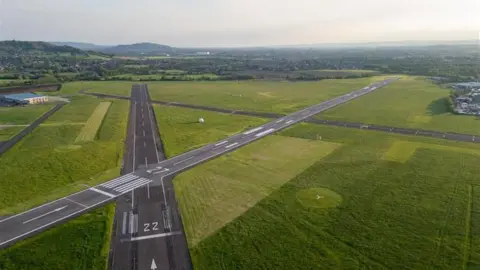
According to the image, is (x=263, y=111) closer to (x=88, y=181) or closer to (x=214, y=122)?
(x=214, y=122)

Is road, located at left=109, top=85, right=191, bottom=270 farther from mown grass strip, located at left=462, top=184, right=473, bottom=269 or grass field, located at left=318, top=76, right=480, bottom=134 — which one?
grass field, located at left=318, top=76, right=480, bottom=134

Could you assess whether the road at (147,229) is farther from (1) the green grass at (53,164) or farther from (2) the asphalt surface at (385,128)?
(2) the asphalt surface at (385,128)

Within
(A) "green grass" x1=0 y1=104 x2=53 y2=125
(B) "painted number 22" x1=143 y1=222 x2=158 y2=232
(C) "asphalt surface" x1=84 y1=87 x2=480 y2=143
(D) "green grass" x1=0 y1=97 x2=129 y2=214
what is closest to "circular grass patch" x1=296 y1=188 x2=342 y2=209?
(B) "painted number 22" x1=143 y1=222 x2=158 y2=232

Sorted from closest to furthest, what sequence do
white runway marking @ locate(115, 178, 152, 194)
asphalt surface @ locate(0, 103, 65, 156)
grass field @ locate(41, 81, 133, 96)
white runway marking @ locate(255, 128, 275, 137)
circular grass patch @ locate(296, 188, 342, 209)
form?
1. circular grass patch @ locate(296, 188, 342, 209)
2. white runway marking @ locate(115, 178, 152, 194)
3. asphalt surface @ locate(0, 103, 65, 156)
4. white runway marking @ locate(255, 128, 275, 137)
5. grass field @ locate(41, 81, 133, 96)

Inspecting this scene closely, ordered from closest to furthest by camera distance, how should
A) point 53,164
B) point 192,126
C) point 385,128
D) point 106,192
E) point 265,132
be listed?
point 106,192, point 53,164, point 265,132, point 385,128, point 192,126

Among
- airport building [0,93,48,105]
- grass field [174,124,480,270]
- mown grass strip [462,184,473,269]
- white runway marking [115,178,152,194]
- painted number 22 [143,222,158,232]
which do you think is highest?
airport building [0,93,48,105]

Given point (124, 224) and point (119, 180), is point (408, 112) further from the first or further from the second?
point (124, 224)

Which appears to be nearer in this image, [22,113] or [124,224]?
[124,224]

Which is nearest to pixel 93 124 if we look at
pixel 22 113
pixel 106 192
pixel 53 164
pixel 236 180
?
pixel 22 113

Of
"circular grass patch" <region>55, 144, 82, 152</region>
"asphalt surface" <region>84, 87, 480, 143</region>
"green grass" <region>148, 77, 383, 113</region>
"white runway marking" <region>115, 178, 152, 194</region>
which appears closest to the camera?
"white runway marking" <region>115, 178, 152, 194</region>
